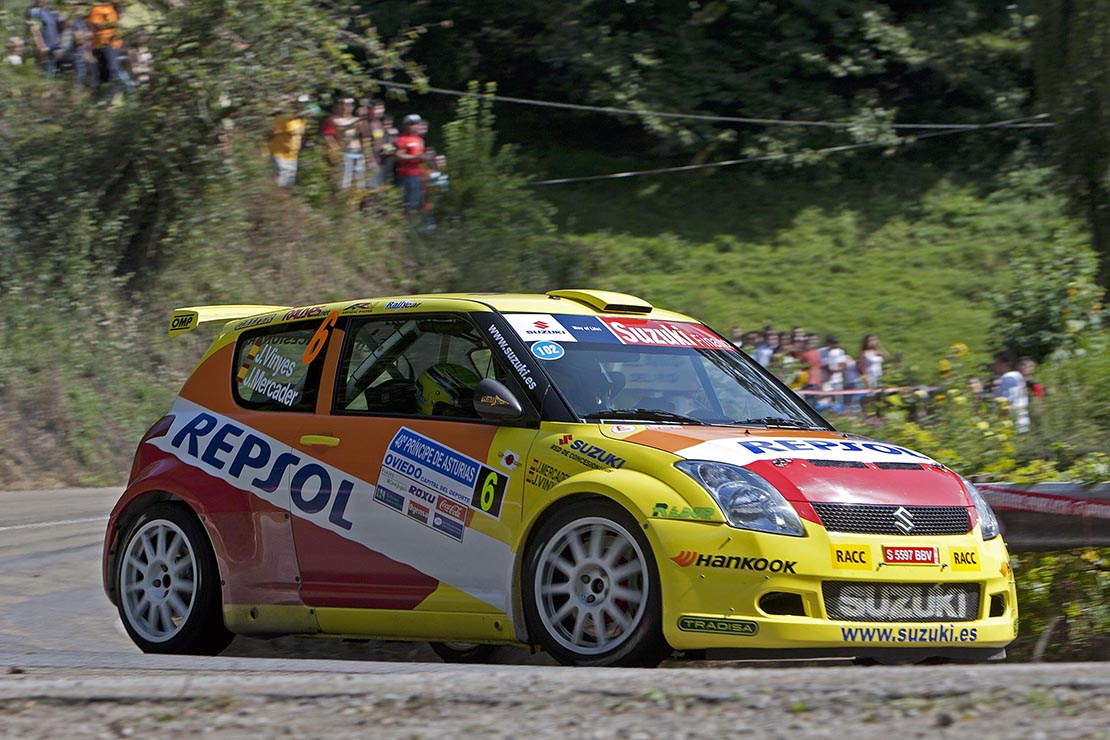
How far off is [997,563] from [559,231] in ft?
72.6

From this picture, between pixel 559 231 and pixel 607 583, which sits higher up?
pixel 607 583

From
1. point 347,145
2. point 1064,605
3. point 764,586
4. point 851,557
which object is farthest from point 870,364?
point 764,586

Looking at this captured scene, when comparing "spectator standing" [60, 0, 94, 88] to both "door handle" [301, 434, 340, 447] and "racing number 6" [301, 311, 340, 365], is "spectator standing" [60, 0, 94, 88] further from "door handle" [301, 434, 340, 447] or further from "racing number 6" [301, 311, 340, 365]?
"door handle" [301, 434, 340, 447]

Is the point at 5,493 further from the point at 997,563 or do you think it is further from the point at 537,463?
the point at 997,563

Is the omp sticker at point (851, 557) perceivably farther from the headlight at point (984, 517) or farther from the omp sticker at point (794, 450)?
the headlight at point (984, 517)

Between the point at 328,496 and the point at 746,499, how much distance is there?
206 centimetres

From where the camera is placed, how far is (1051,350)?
1883 centimetres

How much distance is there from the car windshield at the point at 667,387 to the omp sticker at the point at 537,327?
0.19 feet

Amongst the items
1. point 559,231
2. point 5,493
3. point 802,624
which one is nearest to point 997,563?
point 802,624

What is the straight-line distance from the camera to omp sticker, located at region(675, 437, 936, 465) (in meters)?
6.11

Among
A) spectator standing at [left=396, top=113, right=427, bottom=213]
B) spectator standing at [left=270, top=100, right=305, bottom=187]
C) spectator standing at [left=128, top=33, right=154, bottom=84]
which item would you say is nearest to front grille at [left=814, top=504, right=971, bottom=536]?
spectator standing at [left=128, top=33, right=154, bottom=84]

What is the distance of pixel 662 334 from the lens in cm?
736

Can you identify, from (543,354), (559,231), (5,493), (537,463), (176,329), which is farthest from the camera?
(559,231)

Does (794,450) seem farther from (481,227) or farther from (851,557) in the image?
(481,227)
